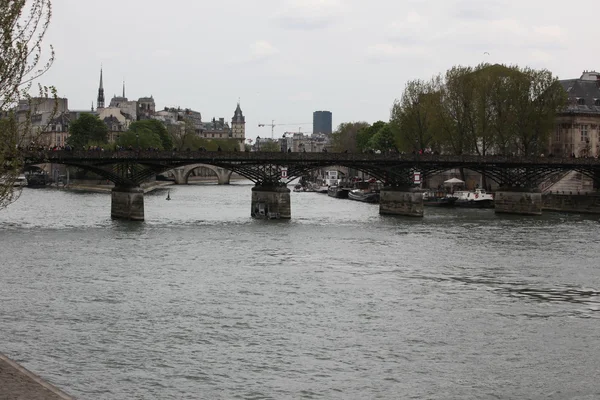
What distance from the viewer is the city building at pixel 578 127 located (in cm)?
11031

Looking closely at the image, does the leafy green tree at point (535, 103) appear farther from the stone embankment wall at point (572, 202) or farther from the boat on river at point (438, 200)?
the boat on river at point (438, 200)

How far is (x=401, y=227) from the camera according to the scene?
66.2 m

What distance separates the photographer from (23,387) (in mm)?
18125

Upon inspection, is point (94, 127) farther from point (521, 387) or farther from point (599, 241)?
point (521, 387)

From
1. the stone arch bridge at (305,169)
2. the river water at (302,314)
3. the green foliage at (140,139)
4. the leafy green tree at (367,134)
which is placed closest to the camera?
the river water at (302,314)

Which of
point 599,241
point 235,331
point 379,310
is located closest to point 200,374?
point 235,331

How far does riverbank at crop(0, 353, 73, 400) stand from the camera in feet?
Result: 57.2

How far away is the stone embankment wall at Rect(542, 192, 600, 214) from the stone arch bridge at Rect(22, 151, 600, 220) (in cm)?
262

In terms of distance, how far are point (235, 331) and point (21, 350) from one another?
6379 millimetres

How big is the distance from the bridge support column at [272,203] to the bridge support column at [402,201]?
10571 millimetres

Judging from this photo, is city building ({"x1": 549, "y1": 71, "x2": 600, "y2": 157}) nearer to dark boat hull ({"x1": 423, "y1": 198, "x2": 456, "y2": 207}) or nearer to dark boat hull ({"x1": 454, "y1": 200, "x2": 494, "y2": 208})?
dark boat hull ({"x1": 454, "y1": 200, "x2": 494, "y2": 208})

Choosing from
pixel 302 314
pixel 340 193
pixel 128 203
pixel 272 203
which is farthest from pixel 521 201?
pixel 302 314

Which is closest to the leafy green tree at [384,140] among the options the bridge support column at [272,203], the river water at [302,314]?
the bridge support column at [272,203]

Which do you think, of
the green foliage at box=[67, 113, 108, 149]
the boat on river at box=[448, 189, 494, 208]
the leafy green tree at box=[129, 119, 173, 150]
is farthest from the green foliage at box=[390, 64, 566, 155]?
the green foliage at box=[67, 113, 108, 149]
